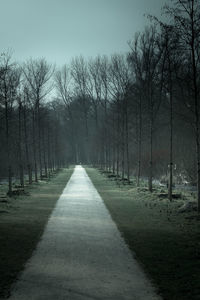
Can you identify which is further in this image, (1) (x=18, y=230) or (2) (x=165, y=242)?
(1) (x=18, y=230)

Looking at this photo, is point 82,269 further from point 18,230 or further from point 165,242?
point 18,230

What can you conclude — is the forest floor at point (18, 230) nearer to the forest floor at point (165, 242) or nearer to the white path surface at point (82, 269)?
the white path surface at point (82, 269)

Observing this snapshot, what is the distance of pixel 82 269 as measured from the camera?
338 inches

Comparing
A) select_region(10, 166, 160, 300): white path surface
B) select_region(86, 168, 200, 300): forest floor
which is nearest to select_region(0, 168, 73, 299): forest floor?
select_region(10, 166, 160, 300): white path surface

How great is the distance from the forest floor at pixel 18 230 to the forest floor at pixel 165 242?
8.87ft

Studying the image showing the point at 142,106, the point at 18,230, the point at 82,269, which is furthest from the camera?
the point at 142,106

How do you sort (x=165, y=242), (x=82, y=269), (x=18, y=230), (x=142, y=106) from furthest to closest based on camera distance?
(x=142, y=106) < (x=18, y=230) < (x=165, y=242) < (x=82, y=269)

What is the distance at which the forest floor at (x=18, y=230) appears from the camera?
8.72m

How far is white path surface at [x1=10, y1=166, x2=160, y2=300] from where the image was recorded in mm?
7059

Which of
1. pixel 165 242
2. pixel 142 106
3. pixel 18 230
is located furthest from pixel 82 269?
pixel 142 106

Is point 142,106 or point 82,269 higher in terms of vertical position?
point 142,106

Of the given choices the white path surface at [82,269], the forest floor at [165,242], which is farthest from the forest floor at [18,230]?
the forest floor at [165,242]

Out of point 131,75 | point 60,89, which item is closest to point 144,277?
point 131,75

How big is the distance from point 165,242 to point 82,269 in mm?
3746
